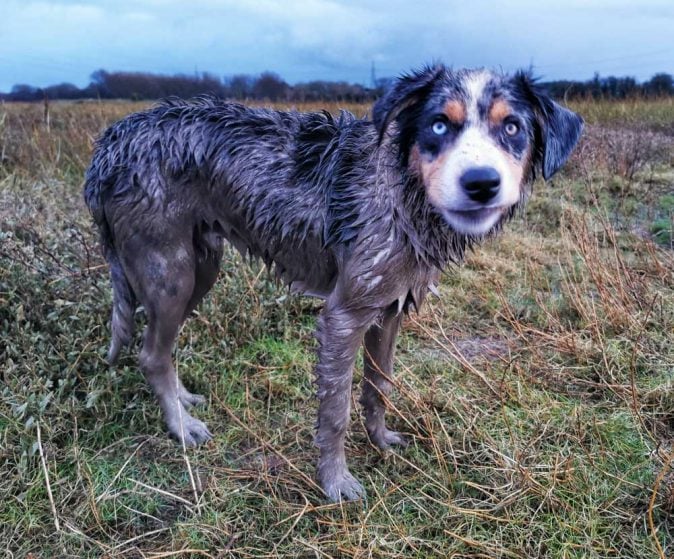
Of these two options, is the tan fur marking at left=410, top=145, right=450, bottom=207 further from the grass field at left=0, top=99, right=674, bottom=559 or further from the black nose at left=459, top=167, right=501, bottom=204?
the grass field at left=0, top=99, right=674, bottom=559

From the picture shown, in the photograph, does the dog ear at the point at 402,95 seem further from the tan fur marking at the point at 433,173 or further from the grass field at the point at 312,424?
the grass field at the point at 312,424

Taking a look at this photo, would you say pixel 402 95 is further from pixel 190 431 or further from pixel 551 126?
pixel 190 431

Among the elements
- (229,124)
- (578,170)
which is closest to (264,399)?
(229,124)

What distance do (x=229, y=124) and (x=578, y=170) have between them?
607cm

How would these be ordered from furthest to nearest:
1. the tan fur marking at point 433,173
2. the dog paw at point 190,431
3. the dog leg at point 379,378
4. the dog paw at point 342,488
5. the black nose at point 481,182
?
1. the dog paw at point 190,431
2. the dog leg at point 379,378
3. the dog paw at point 342,488
4. the tan fur marking at point 433,173
5. the black nose at point 481,182

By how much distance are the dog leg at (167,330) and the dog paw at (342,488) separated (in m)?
0.82

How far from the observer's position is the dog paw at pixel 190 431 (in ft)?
10.7

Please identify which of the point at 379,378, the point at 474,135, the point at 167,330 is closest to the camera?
the point at 474,135

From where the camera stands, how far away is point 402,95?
2.30 meters

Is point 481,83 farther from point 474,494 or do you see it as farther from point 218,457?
point 218,457

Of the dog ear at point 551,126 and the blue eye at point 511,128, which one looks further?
the dog ear at point 551,126

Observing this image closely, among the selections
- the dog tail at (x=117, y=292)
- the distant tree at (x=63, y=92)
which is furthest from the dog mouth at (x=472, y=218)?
the distant tree at (x=63, y=92)

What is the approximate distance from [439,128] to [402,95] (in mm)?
211

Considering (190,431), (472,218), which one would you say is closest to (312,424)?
(190,431)
